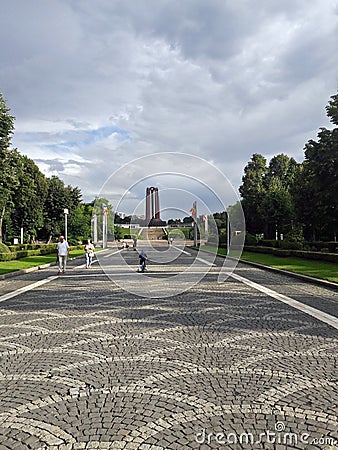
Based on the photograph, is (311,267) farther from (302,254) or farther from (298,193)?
(298,193)

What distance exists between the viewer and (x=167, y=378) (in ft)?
17.5

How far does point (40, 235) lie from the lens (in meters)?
71.8

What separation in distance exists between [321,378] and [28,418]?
3227 millimetres

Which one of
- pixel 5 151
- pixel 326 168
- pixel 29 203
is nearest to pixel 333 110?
pixel 326 168

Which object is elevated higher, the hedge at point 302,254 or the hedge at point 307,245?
the hedge at point 307,245

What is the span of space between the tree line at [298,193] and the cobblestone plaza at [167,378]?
1014 inches

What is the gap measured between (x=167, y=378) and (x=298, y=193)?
154 feet

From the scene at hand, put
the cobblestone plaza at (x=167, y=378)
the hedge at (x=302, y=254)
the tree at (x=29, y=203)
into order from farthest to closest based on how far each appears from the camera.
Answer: the tree at (x=29, y=203), the hedge at (x=302, y=254), the cobblestone plaza at (x=167, y=378)

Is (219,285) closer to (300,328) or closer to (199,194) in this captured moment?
(199,194)

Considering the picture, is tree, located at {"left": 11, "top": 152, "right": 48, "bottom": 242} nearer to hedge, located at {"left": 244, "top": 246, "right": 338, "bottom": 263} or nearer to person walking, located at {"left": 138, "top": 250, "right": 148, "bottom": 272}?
hedge, located at {"left": 244, "top": 246, "right": 338, "bottom": 263}
